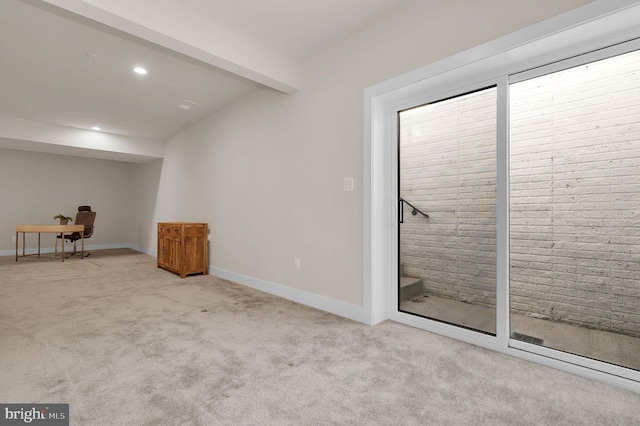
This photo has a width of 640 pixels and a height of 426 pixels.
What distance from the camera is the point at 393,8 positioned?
95.0 inches

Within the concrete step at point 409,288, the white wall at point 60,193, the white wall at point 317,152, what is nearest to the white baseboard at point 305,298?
the white wall at point 317,152

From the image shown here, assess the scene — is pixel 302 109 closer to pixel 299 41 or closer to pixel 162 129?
pixel 299 41

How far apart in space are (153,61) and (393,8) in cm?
255

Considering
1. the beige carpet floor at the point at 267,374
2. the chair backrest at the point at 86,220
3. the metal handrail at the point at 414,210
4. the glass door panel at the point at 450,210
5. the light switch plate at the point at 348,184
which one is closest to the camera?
the beige carpet floor at the point at 267,374

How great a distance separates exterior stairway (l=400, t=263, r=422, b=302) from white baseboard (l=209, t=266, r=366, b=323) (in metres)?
0.42

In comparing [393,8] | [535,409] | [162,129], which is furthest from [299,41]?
[162,129]

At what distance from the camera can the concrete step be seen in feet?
8.93

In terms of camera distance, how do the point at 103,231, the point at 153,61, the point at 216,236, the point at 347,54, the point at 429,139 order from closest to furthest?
the point at 429,139 < the point at 347,54 < the point at 153,61 < the point at 216,236 < the point at 103,231

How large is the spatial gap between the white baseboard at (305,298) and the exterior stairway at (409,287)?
0.42 metres

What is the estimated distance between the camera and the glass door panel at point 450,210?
7.47ft

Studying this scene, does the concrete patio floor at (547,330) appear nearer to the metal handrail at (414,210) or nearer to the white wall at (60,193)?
the metal handrail at (414,210)

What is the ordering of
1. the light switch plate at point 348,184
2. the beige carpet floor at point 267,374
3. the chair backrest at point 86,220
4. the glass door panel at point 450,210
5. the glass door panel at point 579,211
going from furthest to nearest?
the chair backrest at point 86,220
the light switch plate at point 348,184
the glass door panel at point 450,210
the glass door panel at point 579,211
the beige carpet floor at point 267,374

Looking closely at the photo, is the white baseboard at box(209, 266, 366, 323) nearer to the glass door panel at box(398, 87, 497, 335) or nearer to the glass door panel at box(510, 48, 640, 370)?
the glass door panel at box(398, 87, 497, 335)

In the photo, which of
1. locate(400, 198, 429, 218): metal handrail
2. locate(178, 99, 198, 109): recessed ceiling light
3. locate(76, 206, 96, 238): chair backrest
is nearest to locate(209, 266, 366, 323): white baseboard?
locate(400, 198, 429, 218): metal handrail
